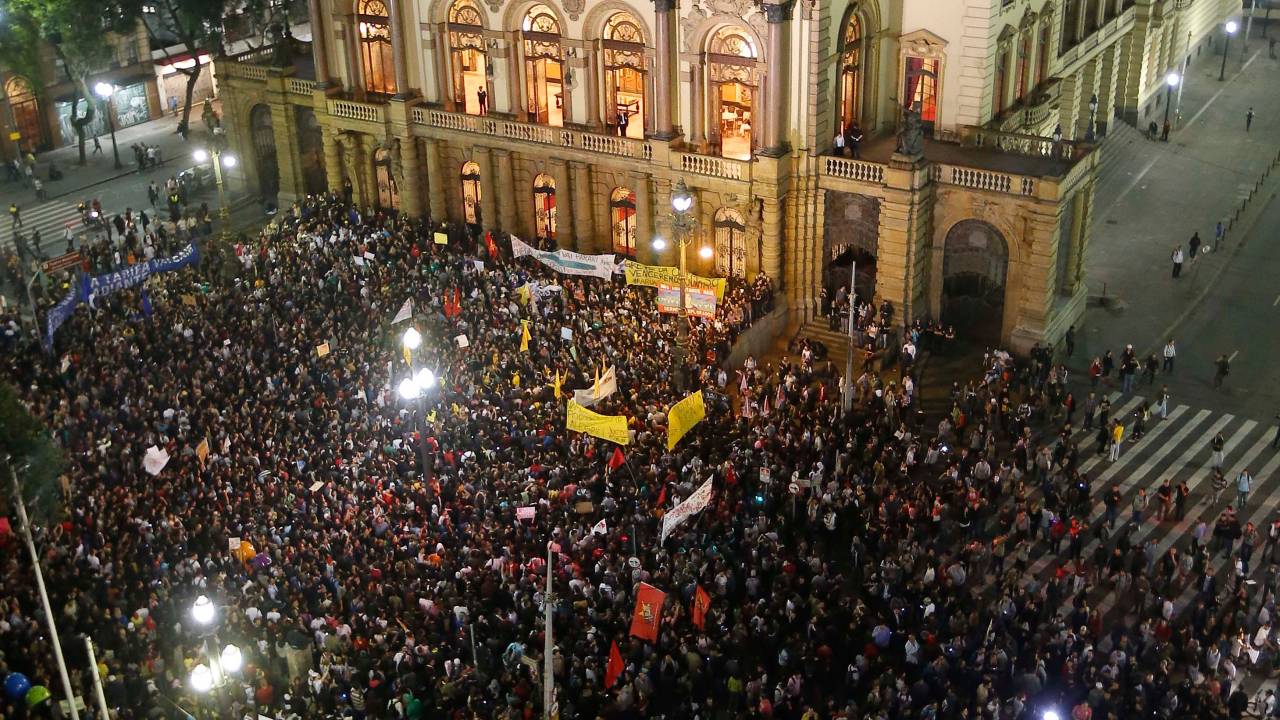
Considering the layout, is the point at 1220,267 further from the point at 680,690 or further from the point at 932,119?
the point at 680,690

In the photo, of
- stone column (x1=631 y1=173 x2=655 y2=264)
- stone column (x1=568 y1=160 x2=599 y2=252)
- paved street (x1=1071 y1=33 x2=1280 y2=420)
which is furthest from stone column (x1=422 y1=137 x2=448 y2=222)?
paved street (x1=1071 y1=33 x2=1280 y2=420)

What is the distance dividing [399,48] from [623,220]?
11134 mm

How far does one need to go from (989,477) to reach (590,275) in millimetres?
16982

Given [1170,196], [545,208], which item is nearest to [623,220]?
[545,208]

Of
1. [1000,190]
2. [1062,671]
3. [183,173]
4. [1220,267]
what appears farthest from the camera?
[183,173]

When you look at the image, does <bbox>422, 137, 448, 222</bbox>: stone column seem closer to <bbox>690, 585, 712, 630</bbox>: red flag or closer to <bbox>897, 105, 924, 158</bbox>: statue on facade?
<bbox>897, 105, 924, 158</bbox>: statue on facade

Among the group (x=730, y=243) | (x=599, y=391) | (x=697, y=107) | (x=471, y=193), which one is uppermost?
(x=697, y=107)

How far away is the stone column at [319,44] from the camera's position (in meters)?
56.2

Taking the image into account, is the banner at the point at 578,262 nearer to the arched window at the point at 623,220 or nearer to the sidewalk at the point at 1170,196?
the arched window at the point at 623,220

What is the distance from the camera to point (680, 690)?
99.6 feet

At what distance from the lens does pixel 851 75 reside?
162 feet

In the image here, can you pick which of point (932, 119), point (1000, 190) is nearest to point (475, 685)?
point (1000, 190)

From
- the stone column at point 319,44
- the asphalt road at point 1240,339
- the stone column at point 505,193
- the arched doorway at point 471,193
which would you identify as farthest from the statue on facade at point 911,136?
the stone column at point 319,44

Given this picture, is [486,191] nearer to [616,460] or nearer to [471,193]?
[471,193]
